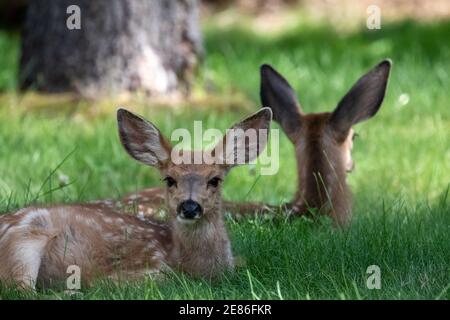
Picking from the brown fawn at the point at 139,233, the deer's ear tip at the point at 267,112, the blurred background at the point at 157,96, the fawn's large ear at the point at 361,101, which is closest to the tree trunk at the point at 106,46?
the blurred background at the point at 157,96

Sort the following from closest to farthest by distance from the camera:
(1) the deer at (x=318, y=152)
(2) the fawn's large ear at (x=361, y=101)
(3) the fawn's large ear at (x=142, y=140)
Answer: (3) the fawn's large ear at (x=142, y=140)
(1) the deer at (x=318, y=152)
(2) the fawn's large ear at (x=361, y=101)

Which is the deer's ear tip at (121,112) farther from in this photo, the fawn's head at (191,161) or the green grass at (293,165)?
the green grass at (293,165)

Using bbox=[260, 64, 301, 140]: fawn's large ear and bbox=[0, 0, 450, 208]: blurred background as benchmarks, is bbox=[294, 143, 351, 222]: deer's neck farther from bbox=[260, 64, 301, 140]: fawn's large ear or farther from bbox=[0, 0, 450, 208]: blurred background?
bbox=[0, 0, 450, 208]: blurred background

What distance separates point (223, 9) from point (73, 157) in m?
8.73

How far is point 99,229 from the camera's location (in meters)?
5.90

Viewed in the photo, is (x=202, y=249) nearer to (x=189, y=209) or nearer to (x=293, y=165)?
(x=189, y=209)

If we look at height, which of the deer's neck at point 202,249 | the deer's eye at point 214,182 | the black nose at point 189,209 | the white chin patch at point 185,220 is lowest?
the deer's neck at point 202,249

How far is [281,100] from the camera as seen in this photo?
7480 mm

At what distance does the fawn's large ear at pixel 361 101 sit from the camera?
7.21 meters

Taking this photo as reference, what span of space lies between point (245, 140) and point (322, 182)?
0.89 m

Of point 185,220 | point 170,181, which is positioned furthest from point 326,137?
point 185,220

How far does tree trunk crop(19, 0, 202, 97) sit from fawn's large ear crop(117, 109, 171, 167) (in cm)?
373

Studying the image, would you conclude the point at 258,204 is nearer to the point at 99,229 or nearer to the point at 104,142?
the point at 99,229

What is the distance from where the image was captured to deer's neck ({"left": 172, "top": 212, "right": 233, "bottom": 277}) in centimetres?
588
